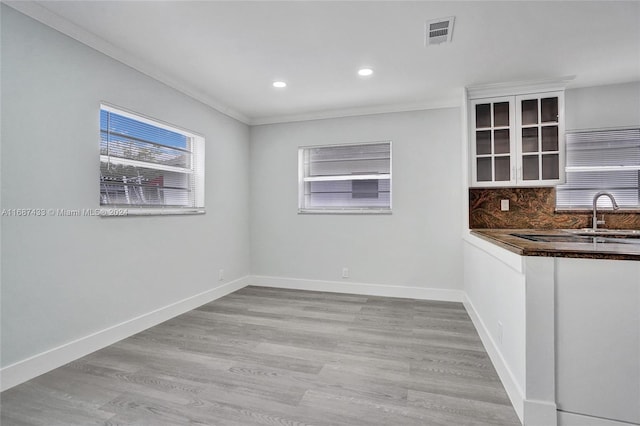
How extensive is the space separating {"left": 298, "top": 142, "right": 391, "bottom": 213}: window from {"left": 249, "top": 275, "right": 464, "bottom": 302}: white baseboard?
3.40 feet

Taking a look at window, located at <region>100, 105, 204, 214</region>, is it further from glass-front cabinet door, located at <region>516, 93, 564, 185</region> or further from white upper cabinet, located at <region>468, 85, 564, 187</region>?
glass-front cabinet door, located at <region>516, 93, 564, 185</region>

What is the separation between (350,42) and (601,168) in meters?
3.14

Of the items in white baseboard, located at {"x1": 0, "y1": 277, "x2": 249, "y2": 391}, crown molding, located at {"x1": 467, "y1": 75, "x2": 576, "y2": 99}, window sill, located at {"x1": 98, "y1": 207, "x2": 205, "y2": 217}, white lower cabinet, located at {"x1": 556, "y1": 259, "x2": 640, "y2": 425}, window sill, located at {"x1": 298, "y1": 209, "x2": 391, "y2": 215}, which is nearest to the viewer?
white lower cabinet, located at {"x1": 556, "y1": 259, "x2": 640, "y2": 425}

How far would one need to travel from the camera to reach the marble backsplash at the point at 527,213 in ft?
11.1

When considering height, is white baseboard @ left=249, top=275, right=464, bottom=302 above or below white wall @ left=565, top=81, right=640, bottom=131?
below

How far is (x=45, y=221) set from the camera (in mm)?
2238

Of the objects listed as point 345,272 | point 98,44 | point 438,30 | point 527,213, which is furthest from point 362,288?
point 98,44

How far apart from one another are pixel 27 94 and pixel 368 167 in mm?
3523

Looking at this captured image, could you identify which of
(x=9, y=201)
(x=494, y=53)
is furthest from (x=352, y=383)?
(x=494, y=53)

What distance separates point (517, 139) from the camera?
3.41 metres

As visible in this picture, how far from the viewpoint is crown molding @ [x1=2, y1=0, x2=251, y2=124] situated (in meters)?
2.12

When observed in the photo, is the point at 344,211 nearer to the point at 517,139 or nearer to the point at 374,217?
the point at 374,217

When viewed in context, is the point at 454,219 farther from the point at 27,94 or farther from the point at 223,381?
the point at 27,94

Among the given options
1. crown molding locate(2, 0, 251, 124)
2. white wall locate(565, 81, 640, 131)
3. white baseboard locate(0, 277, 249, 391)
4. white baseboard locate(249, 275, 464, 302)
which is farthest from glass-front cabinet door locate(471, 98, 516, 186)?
white baseboard locate(0, 277, 249, 391)
